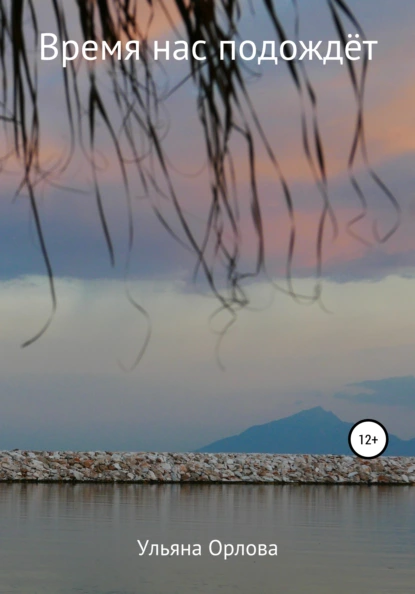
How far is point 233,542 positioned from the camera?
677cm

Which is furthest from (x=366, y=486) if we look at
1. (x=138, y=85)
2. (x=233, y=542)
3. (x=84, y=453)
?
A: (x=138, y=85)

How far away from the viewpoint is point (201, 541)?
6770 millimetres

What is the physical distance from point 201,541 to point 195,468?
803 cm

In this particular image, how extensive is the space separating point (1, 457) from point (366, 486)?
5.66 metres

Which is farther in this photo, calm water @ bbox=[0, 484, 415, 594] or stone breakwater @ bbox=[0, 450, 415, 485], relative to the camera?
stone breakwater @ bbox=[0, 450, 415, 485]

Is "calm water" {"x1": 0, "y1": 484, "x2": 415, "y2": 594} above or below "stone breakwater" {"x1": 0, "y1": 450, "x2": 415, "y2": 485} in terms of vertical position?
below

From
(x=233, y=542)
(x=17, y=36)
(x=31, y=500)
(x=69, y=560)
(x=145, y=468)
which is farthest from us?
(x=145, y=468)

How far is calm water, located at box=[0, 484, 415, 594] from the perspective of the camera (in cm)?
514

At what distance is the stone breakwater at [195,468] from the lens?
14.4 m

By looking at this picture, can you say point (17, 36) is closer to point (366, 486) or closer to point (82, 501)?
point (82, 501)

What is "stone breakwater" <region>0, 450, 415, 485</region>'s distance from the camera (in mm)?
14422

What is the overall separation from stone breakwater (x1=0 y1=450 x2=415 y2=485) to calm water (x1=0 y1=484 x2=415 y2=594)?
2843 millimetres

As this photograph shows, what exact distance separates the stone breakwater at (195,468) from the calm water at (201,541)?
9.33 feet

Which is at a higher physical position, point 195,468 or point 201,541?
point 195,468
